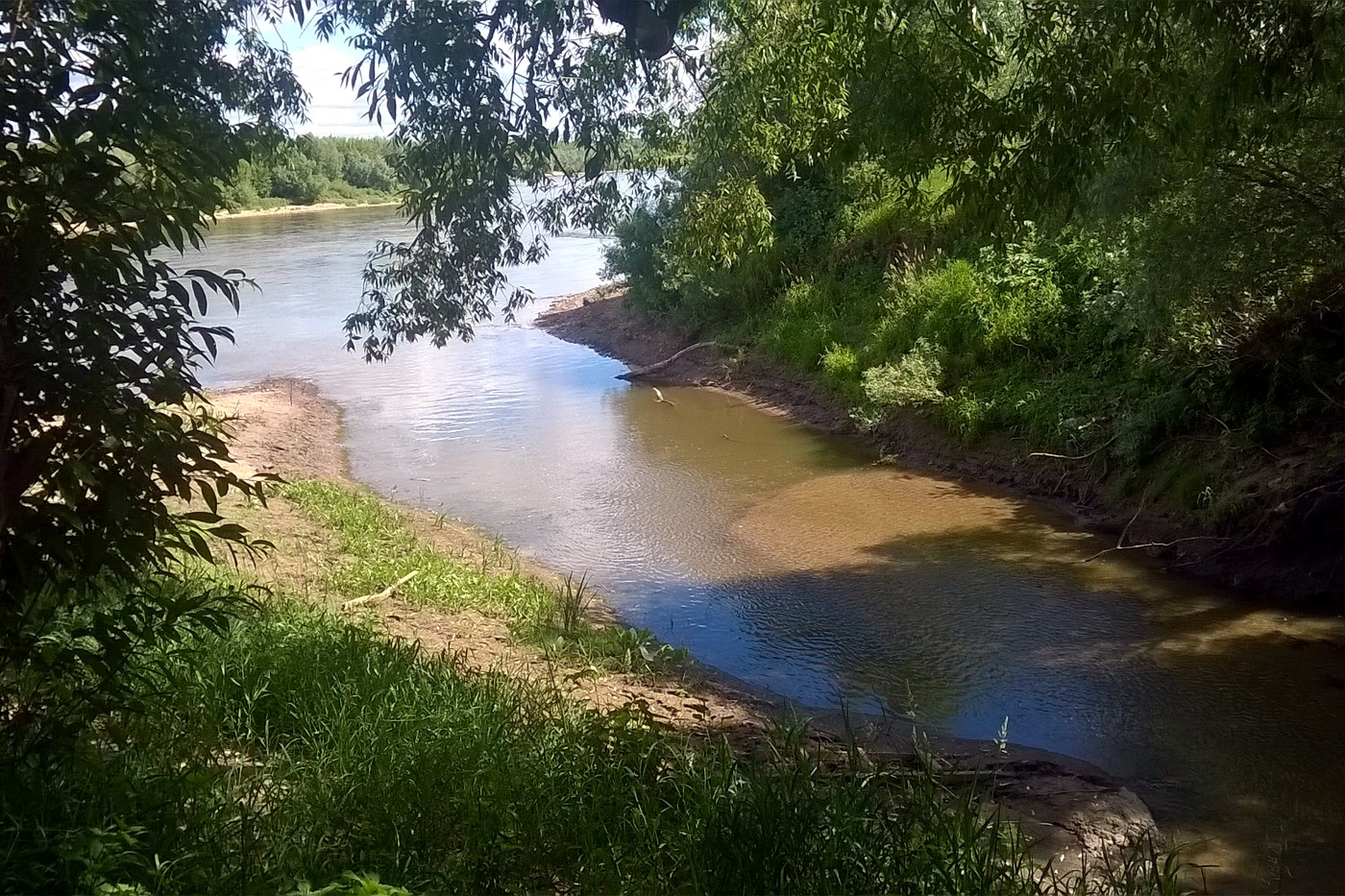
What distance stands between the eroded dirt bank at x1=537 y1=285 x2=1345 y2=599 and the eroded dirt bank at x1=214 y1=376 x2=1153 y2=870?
3914mm

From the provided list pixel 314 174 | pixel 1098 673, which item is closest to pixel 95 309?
pixel 1098 673

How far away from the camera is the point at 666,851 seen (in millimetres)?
3643

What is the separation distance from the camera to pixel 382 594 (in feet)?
26.3

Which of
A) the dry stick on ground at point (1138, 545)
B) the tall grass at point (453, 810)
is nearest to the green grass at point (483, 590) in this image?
the tall grass at point (453, 810)

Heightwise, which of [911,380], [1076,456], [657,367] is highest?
[911,380]

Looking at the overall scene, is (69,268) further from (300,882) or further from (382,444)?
(382,444)

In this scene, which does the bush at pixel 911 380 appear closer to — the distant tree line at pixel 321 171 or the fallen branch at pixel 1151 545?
the fallen branch at pixel 1151 545

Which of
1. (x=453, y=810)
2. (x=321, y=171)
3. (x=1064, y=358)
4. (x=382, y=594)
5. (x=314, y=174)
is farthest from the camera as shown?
(x=321, y=171)

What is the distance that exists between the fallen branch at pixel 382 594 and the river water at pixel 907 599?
1921mm

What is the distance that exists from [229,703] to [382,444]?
11.5 meters

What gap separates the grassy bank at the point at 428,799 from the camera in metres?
3.31

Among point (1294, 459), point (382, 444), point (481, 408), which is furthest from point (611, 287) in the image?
point (1294, 459)

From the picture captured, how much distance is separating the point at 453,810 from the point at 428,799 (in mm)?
112

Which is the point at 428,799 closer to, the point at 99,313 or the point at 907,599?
the point at 99,313
